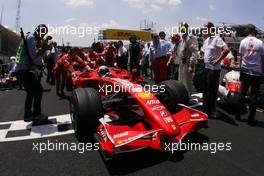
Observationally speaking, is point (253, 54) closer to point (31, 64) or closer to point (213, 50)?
point (213, 50)

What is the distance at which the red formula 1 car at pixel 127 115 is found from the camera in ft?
12.3

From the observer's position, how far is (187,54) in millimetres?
6582

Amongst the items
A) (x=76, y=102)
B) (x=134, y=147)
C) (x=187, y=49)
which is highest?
(x=187, y=49)

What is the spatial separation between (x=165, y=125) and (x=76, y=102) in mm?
1428

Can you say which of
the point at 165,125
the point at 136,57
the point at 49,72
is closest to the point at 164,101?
the point at 165,125

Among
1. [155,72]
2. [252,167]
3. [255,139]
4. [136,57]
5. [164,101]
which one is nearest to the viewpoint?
[252,167]

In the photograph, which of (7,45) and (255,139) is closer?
(255,139)

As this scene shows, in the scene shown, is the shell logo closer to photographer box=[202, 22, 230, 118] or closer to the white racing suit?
photographer box=[202, 22, 230, 118]

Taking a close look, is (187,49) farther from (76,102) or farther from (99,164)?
(99,164)

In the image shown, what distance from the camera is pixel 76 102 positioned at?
14.9ft

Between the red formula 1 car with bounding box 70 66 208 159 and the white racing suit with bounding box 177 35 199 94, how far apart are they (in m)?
1.25

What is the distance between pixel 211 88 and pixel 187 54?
1091 mm

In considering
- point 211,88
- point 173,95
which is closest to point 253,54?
point 211,88

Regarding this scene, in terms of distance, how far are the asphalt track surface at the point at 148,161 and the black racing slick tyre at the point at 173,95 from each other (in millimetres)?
626
